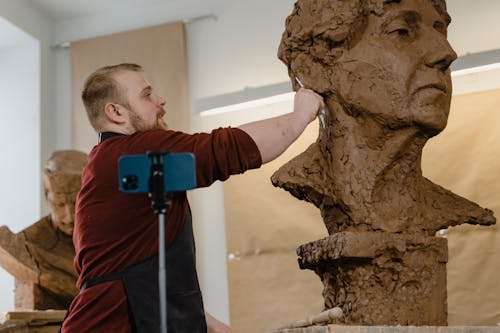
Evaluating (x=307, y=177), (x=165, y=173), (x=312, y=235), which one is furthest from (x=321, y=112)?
(x=312, y=235)

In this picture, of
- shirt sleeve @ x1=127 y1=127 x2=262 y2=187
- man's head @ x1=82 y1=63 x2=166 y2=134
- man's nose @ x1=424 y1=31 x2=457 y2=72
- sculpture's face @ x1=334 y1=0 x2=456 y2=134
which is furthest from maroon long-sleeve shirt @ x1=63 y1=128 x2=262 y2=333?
man's nose @ x1=424 y1=31 x2=457 y2=72

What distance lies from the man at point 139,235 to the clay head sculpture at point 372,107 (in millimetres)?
534

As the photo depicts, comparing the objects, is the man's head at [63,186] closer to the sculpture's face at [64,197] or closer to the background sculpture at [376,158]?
the sculpture's face at [64,197]

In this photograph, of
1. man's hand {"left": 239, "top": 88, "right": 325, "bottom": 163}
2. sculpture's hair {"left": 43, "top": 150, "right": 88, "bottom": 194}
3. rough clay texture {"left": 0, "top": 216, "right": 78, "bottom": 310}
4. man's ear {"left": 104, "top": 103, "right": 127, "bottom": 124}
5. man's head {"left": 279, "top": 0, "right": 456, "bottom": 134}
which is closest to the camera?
man's hand {"left": 239, "top": 88, "right": 325, "bottom": 163}

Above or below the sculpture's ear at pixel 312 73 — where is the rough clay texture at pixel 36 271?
below

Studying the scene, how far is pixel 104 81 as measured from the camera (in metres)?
2.48

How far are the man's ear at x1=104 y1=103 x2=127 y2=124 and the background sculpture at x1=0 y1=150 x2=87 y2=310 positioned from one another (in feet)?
8.26

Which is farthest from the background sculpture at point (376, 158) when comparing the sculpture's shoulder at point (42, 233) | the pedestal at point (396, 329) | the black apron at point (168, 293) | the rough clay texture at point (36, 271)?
the sculpture's shoulder at point (42, 233)

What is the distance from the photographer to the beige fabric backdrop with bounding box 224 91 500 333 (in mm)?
4414

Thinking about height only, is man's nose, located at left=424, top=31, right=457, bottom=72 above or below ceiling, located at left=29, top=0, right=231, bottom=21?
below

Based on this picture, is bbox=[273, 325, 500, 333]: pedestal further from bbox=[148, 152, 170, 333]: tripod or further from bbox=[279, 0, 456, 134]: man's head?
bbox=[279, 0, 456, 134]: man's head

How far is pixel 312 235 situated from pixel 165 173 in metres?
3.10

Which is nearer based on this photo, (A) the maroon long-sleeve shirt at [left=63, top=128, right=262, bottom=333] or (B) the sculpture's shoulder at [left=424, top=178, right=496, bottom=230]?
(A) the maroon long-sleeve shirt at [left=63, top=128, right=262, bottom=333]

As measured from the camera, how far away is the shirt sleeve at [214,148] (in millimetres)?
2232
